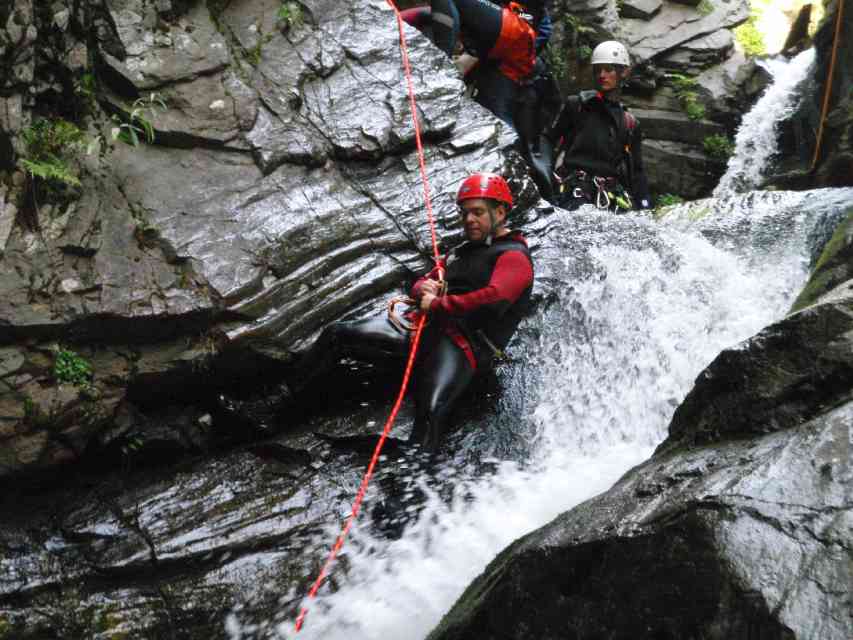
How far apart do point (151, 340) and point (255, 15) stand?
11.7ft

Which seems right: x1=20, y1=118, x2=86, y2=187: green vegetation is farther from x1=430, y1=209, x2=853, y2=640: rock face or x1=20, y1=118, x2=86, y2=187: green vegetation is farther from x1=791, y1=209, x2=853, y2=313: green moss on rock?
x1=791, y1=209, x2=853, y2=313: green moss on rock

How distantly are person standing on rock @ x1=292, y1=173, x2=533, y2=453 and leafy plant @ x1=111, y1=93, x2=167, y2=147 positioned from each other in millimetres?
2196

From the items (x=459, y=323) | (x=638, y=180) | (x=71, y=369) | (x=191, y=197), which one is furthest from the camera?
(x=638, y=180)

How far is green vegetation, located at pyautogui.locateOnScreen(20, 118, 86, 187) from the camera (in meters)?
5.34

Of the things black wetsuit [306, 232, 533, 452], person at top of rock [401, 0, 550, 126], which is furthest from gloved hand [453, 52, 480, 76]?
black wetsuit [306, 232, 533, 452]

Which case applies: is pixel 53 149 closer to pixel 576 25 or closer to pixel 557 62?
pixel 557 62

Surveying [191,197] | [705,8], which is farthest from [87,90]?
[705,8]

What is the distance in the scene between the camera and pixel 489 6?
852 cm

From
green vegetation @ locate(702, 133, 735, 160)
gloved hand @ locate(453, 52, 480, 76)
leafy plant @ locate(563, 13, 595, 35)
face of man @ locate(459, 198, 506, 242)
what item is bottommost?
green vegetation @ locate(702, 133, 735, 160)

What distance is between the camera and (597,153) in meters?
9.20

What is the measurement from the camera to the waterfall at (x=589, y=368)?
15.1 ft

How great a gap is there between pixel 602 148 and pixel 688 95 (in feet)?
17.4

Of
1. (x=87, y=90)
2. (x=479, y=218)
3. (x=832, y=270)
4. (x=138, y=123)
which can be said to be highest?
(x=87, y=90)

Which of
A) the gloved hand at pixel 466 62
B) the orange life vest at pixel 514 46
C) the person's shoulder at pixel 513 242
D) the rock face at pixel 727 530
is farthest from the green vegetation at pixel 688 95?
the rock face at pixel 727 530
